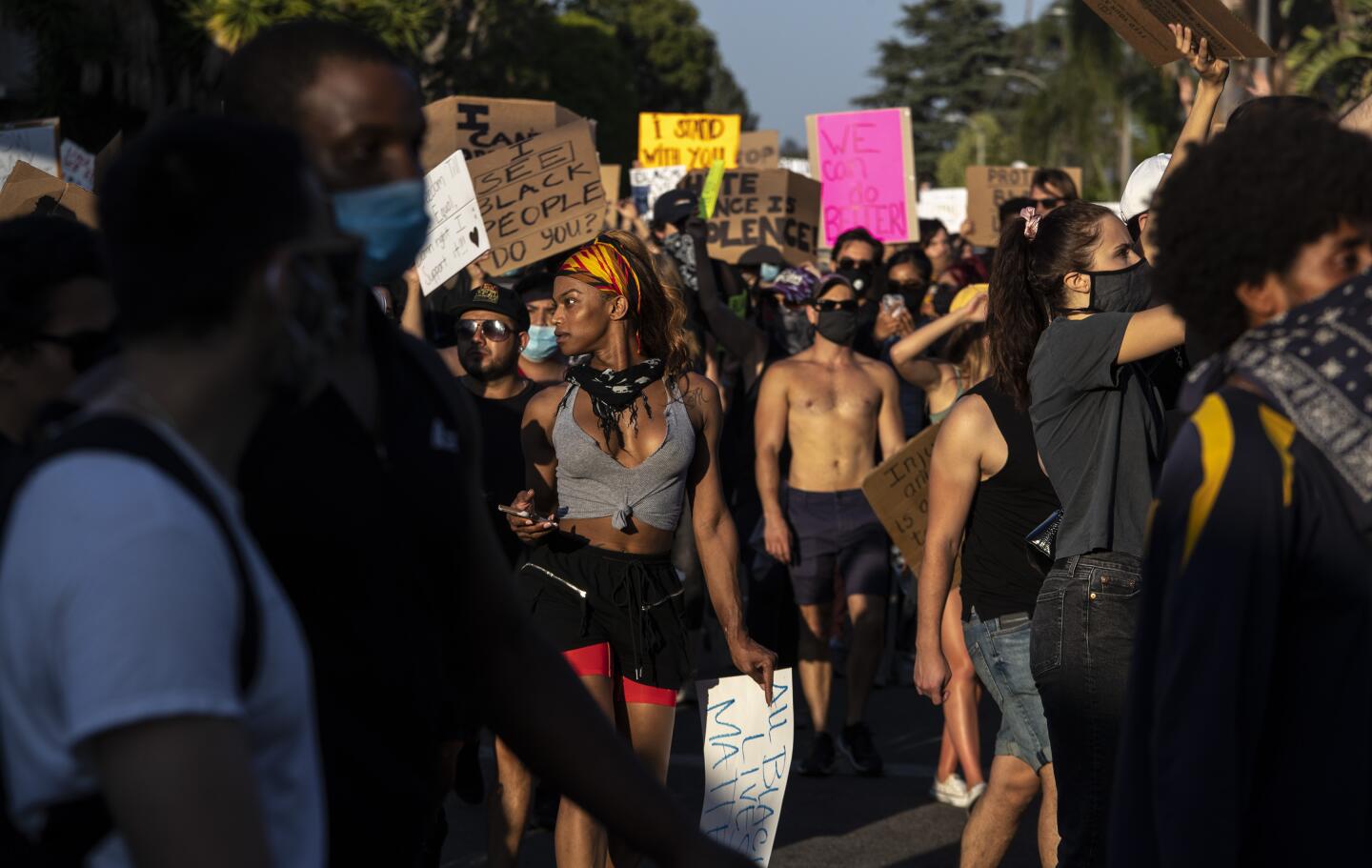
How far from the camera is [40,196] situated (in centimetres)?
577

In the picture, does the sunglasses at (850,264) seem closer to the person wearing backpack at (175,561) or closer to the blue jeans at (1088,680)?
the blue jeans at (1088,680)

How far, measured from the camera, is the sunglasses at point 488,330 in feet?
23.1

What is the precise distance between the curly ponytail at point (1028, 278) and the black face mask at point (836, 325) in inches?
148

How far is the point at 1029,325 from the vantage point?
4750 mm

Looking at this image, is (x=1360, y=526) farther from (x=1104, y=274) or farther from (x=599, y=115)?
(x=599, y=115)

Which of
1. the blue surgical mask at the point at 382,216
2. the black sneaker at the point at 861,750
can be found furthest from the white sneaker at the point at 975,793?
the blue surgical mask at the point at 382,216

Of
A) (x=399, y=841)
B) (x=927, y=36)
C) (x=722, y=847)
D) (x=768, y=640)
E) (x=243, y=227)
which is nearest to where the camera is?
(x=243, y=227)

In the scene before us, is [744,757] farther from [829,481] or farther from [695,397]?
[829,481]

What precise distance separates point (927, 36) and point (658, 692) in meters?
106

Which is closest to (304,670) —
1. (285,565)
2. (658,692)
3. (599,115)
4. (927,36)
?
(285,565)

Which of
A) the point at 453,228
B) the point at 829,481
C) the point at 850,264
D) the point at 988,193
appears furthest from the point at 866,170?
the point at 453,228

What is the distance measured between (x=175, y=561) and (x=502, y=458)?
5283 mm

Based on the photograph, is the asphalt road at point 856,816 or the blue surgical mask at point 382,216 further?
the asphalt road at point 856,816

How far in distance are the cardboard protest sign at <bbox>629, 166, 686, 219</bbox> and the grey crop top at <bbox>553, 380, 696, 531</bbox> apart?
943 centimetres
